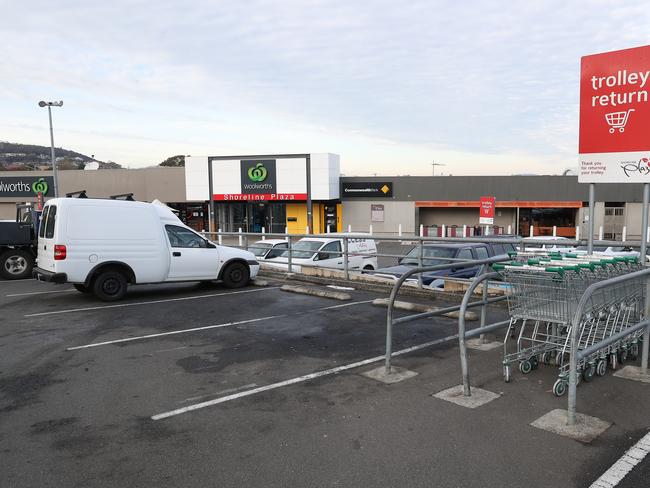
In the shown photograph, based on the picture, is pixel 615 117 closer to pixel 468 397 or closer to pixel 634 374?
pixel 634 374

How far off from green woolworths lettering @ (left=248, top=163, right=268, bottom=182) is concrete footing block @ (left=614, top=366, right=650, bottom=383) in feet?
118

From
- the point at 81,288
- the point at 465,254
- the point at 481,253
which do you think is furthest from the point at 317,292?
the point at 81,288

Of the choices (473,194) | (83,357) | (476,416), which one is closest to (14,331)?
(83,357)

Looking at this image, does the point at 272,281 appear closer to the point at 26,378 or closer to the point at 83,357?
the point at 83,357

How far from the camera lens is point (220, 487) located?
12.8 ft

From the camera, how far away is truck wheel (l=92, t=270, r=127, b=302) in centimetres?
1158

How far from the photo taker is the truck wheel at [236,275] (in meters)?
13.5

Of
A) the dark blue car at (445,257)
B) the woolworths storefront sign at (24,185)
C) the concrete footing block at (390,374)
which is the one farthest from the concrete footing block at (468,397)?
the woolworths storefront sign at (24,185)

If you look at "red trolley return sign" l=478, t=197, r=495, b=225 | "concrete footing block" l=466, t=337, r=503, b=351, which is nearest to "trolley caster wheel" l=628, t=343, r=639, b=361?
"concrete footing block" l=466, t=337, r=503, b=351

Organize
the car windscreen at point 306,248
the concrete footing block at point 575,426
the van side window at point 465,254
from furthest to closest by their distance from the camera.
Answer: the car windscreen at point 306,248, the van side window at point 465,254, the concrete footing block at point 575,426

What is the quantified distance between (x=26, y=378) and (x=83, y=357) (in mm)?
930

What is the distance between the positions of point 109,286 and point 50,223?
179cm

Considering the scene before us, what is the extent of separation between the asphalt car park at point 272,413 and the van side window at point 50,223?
3.08 meters

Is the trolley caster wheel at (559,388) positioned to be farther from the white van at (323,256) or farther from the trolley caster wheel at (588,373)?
the white van at (323,256)
